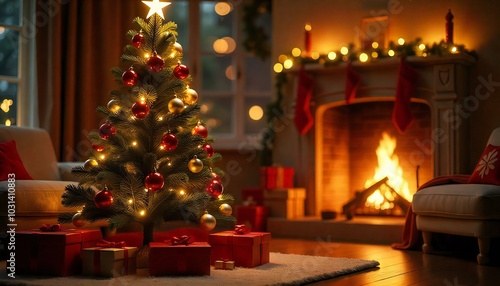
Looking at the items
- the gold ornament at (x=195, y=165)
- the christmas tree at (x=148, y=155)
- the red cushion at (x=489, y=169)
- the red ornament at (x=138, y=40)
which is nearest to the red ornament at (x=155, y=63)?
the christmas tree at (x=148, y=155)

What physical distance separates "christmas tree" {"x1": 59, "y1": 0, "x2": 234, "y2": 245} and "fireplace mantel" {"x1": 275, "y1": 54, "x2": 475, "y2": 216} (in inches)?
88.0

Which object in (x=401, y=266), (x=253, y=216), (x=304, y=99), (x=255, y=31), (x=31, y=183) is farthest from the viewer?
(x=255, y=31)

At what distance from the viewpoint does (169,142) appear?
339 cm

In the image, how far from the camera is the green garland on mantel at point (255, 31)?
635cm

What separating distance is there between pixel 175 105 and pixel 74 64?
259 cm

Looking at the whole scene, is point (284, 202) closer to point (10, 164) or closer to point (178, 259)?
point (10, 164)

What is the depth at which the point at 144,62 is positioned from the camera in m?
3.56

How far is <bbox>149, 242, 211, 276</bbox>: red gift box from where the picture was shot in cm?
312

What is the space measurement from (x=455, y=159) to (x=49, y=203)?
9.55ft

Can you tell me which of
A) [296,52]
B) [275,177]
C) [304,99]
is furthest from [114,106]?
[296,52]

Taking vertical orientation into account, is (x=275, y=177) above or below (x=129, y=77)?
below

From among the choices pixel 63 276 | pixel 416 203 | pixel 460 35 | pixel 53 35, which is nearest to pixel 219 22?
pixel 53 35

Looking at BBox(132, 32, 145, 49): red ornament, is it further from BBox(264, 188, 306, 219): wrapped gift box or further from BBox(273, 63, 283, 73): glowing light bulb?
BBox(273, 63, 283, 73): glowing light bulb

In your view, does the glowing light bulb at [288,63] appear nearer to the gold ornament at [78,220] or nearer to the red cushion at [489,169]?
the red cushion at [489,169]
